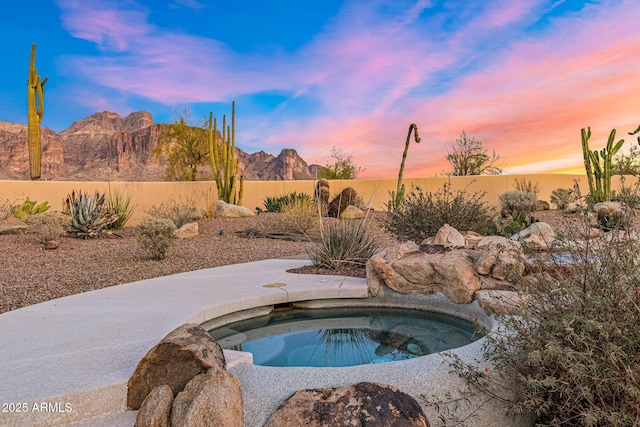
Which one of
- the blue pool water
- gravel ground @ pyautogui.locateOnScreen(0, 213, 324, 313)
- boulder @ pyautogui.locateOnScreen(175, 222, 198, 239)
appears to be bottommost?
gravel ground @ pyautogui.locateOnScreen(0, 213, 324, 313)

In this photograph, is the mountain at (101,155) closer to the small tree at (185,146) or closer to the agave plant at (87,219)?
the small tree at (185,146)

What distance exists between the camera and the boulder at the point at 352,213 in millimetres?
12898

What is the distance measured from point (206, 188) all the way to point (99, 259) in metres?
9.66

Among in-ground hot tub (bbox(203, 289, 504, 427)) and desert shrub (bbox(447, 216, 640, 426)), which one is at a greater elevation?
desert shrub (bbox(447, 216, 640, 426))

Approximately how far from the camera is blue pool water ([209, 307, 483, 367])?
3.03 m

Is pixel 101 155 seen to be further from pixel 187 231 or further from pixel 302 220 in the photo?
pixel 302 220

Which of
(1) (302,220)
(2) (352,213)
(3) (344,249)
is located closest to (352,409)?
(3) (344,249)

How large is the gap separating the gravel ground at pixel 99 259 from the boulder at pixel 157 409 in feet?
11.4

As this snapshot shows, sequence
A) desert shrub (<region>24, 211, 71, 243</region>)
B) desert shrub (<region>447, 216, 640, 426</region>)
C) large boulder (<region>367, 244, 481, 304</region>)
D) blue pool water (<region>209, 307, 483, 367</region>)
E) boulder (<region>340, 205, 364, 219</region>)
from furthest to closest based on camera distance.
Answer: boulder (<region>340, 205, 364, 219</region>), desert shrub (<region>24, 211, 71, 243</region>), large boulder (<region>367, 244, 481, 304</region>), blue pool water (<region>209, 307, 483, 367</region>), desert shrub (<region>447, 216, 640, 426</region>)

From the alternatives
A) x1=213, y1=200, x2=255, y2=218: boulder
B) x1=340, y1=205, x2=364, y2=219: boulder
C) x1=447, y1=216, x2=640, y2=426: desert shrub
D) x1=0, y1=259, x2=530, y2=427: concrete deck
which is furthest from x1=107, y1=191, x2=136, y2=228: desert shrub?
x1=447, y1=216, x2=640, y2=426: desert shrub

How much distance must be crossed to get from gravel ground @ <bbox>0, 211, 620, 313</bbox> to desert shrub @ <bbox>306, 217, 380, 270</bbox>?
1.97m

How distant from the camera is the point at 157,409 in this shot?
2051 millimetres

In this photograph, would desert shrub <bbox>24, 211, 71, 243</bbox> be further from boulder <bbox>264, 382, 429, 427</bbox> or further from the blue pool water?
boulder <bbox>264, 382, 429, 427</bbox>

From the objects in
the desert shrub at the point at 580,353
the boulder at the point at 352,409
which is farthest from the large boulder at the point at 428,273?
the boulder at the point at 352,409
